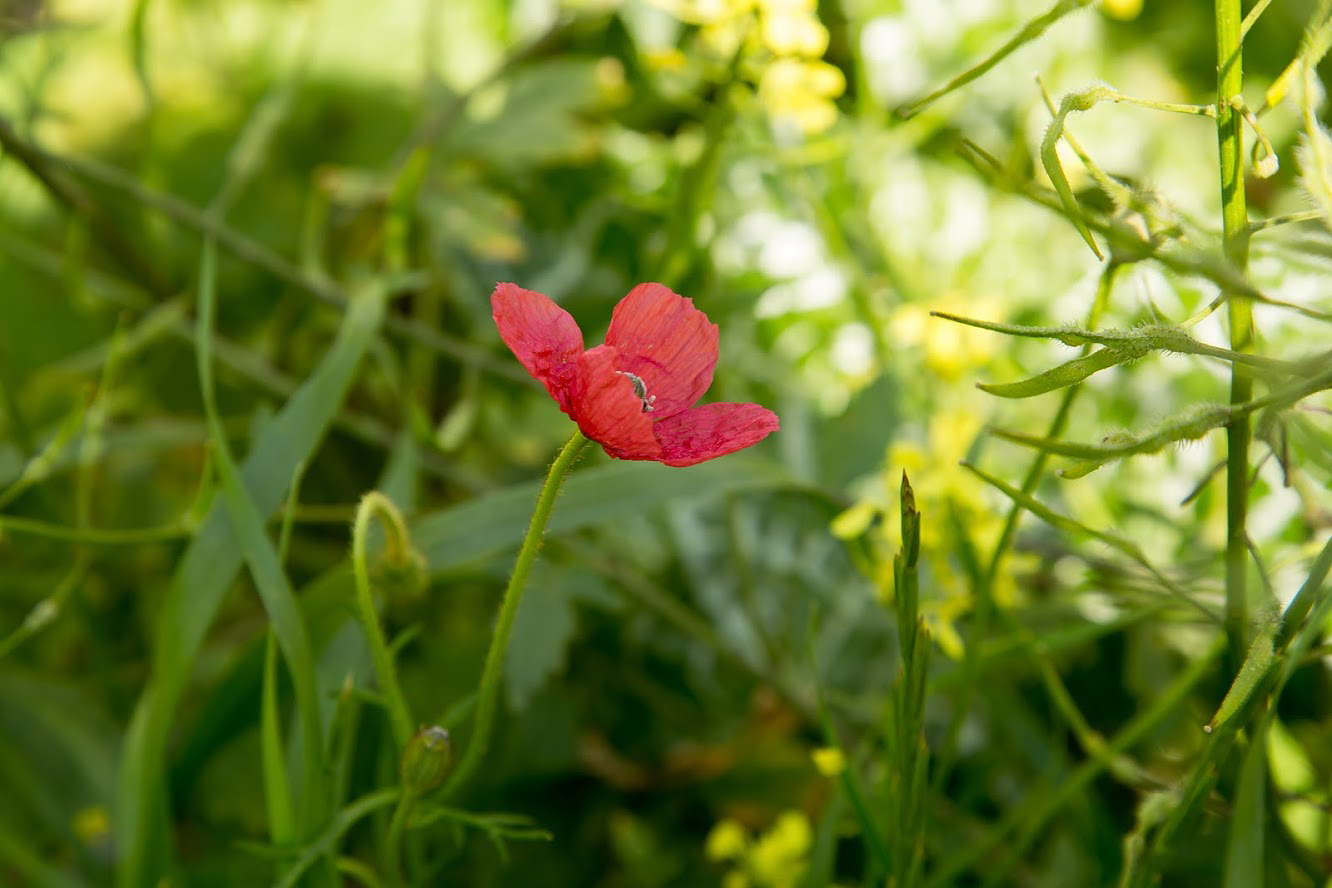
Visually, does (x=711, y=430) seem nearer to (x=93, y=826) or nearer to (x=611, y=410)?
(x=611, y=410)

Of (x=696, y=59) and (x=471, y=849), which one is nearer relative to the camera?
(x=471, y=849)

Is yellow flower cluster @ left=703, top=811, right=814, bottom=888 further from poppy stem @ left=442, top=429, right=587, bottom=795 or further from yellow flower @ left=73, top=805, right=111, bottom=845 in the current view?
yellow flower @ left=73, top=805, right=111, bottom=845

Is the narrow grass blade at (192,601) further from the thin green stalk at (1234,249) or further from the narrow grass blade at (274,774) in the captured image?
the thin green stalk at (1234,249)

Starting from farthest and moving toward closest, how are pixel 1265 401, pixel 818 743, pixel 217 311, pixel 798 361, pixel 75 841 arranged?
1. pixel 217 311
2. pixel 798 361
3. pixel 818 743
4. pixel 75 841
5. pixel 1265 401

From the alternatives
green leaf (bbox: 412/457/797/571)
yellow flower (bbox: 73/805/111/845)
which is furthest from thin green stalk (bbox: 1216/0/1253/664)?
yellow flower (bbox: 73/805/111/845)

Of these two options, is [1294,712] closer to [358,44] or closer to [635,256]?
[635,256]

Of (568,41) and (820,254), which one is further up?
(568,41)

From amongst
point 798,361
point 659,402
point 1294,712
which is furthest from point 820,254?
point 659,402
